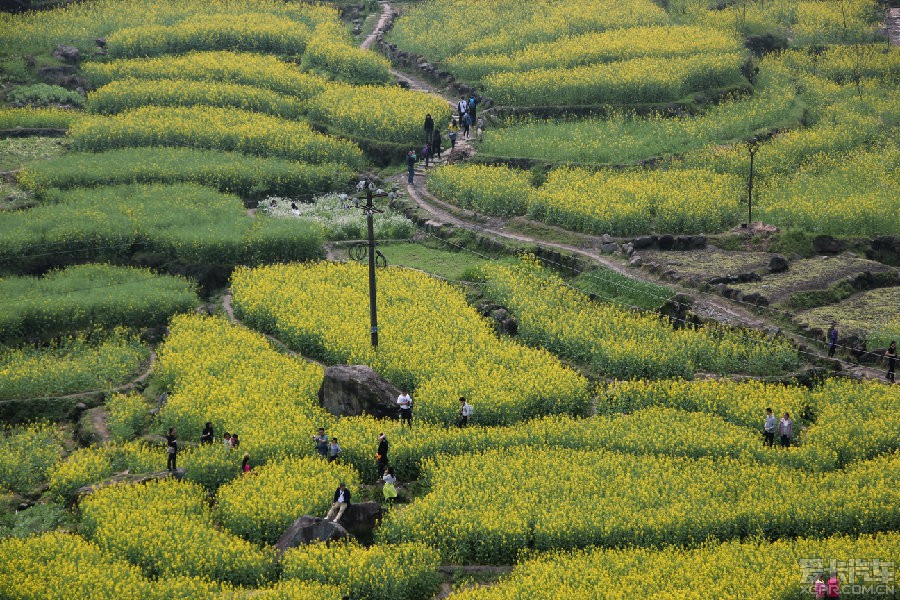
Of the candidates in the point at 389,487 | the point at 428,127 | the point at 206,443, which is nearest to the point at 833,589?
the point at 389,487

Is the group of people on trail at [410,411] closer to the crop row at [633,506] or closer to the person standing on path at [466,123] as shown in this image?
the crop row at [633,506]

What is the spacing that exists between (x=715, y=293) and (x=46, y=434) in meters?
24.0

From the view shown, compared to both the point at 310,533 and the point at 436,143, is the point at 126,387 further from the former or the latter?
the point at 436,143

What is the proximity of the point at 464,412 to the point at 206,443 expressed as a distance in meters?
8.08

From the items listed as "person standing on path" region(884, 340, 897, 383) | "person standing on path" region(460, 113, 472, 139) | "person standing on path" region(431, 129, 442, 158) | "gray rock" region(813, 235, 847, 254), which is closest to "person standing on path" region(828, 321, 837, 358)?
"person standing on path" region(884, 340, 897, 383)

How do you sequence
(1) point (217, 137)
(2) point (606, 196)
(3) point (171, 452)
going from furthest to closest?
(1) point (217, 137), (2) point (606, 196), (3) point (171, 452)

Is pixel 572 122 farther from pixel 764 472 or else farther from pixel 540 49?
pixel 764 472

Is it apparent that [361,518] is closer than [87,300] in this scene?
Yes

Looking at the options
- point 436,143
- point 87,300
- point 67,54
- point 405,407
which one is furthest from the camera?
point 67,54

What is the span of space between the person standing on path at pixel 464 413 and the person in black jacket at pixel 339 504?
581 centimetres

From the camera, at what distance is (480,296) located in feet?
154

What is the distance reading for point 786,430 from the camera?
35.8m

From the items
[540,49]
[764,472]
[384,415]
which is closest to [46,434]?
[384,415]

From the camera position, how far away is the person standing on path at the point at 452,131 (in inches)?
2376
